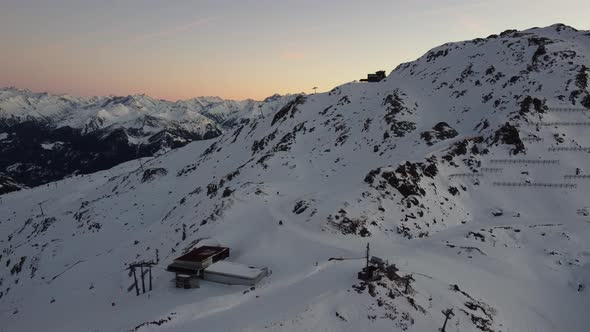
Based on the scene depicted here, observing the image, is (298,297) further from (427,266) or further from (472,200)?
(472,200)

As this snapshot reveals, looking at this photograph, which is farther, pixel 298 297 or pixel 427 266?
pixel 427 266

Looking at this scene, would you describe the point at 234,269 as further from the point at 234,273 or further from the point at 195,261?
the point at 195,261

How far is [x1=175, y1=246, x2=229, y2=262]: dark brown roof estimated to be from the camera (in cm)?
4016

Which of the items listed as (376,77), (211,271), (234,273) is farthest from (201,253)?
(376,77)

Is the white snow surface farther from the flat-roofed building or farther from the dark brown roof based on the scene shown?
the dark brown roof

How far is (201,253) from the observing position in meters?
42.1

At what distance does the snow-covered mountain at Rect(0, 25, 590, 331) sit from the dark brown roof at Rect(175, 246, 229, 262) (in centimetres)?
295

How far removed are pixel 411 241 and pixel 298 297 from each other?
21743 mm

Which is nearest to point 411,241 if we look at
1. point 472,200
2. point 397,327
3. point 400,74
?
point 472,200

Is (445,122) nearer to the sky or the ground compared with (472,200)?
nearer to the sky

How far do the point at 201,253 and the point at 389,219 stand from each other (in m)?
24.1

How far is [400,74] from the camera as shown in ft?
354

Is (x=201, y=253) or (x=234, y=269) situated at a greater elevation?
(x=201, y=253)

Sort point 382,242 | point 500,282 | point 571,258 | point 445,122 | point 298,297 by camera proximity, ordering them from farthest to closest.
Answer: point 445,122
point 382,242
point 571,258
point 500,282
point 298,297
